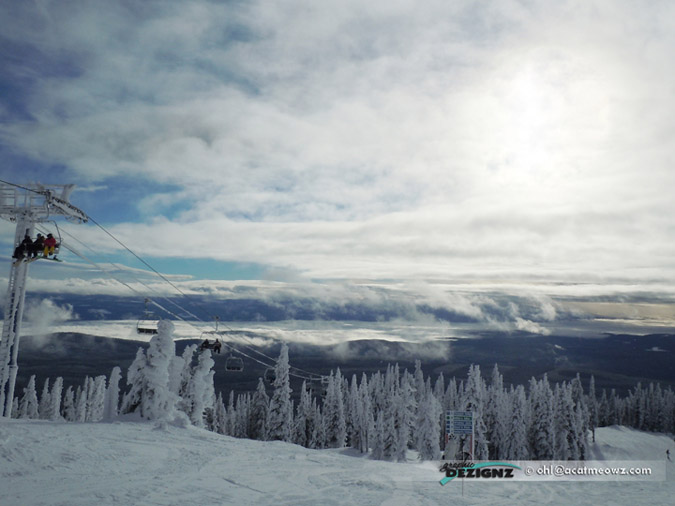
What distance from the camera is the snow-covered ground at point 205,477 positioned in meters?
15.4

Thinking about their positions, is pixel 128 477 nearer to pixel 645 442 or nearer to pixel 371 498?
pixel 371 498

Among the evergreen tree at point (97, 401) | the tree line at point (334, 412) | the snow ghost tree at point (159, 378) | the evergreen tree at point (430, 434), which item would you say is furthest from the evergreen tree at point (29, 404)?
the evergreen tree at point (430, 434)

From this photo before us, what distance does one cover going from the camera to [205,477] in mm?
18531

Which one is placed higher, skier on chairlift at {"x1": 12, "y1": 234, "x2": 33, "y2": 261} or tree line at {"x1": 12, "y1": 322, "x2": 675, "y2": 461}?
skier on chairlift at {"x1": 12, "y1": 234, "x2": 33, "y2": 261}

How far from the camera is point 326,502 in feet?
54.1

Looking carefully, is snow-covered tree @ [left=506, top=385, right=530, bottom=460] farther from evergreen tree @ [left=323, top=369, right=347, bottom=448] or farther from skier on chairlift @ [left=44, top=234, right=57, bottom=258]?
skier on chairlift @ [left=44, top=234, right=57, bottom=258]

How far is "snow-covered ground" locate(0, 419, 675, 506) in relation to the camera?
50.7 ft

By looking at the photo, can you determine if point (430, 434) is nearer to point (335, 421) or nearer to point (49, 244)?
point (335, 421)

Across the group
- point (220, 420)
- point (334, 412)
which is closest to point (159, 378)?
point (334, 412)

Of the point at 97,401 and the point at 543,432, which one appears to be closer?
the point at 543,432

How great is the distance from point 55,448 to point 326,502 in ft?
38.5

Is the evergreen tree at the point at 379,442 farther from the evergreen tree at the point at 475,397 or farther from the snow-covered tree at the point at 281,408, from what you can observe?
the snow-covered tree at the point at 281,408

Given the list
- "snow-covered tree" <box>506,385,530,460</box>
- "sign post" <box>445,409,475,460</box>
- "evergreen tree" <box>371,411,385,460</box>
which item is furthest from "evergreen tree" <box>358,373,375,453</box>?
"sign post" <box>445,409,475,460</box>

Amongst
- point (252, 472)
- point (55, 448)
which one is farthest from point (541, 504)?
point (55, 448)
